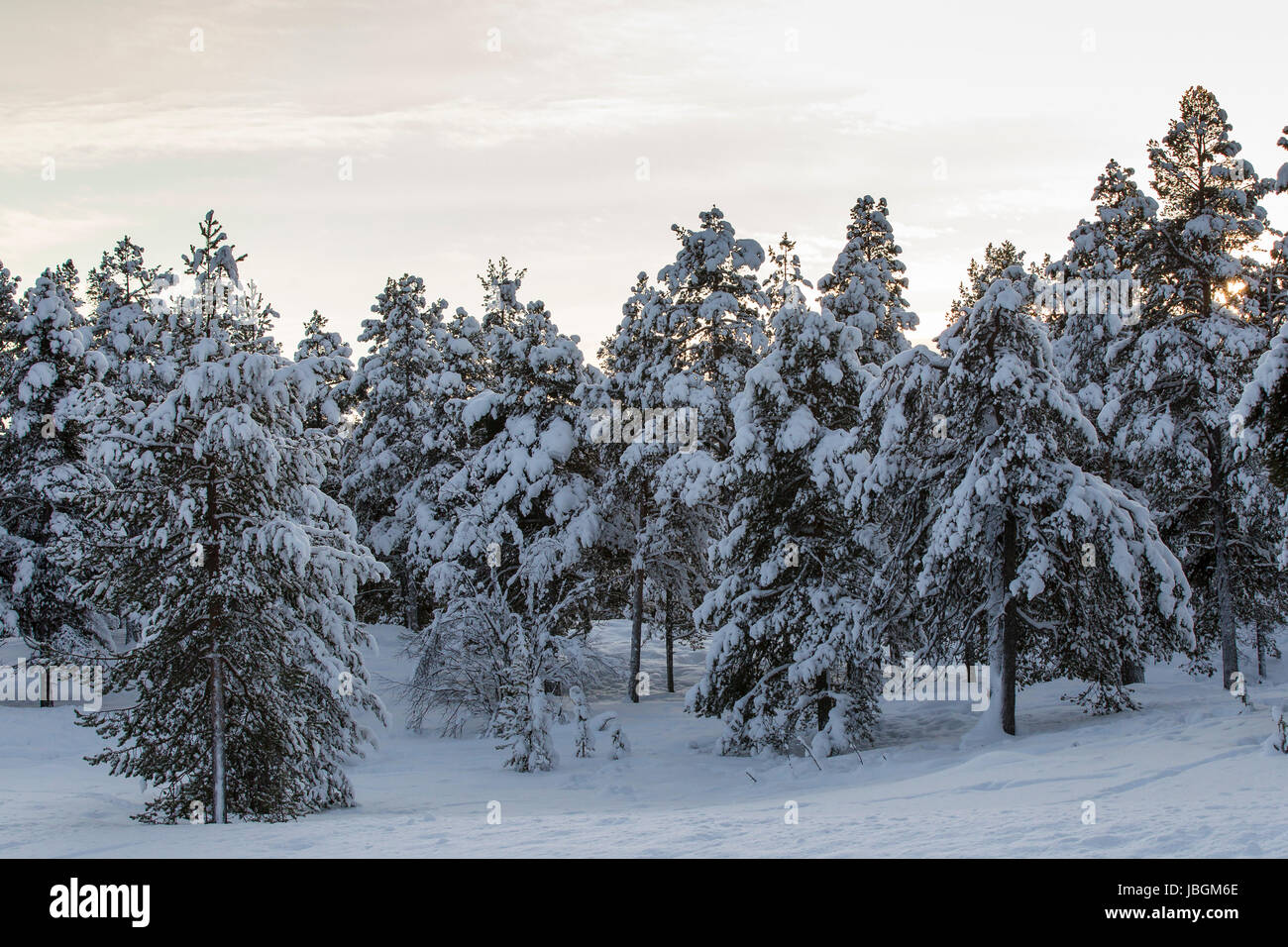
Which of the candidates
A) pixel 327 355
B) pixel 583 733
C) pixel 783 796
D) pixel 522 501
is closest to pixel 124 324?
pixel 327 355

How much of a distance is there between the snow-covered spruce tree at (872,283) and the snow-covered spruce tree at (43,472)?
21.8 metres

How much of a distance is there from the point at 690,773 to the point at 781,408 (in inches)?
309

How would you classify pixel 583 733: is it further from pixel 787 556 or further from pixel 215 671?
pixel 215 671

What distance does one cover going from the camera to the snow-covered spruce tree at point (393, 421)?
126ft

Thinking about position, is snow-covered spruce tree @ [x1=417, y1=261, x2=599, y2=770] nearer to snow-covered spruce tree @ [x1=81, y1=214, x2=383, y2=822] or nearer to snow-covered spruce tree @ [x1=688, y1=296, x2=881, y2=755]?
snow-covered spruce tree @ [x1=688, y1=296, x2=881, y2=755]

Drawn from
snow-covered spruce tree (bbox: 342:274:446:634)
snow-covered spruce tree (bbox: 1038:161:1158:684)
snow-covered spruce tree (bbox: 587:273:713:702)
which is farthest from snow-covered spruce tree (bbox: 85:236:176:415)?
snow-covered spruce tree (bbox: 1038:161:1158:684)

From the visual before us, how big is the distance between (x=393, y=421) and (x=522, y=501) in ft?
39.0

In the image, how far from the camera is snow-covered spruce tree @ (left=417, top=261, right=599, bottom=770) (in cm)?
2605

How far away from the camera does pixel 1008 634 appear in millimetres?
18594

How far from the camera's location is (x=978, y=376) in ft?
60.6

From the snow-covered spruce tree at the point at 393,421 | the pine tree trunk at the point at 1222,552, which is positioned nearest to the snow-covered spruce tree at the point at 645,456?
the snow-covered spruce tree at the point at 393,421

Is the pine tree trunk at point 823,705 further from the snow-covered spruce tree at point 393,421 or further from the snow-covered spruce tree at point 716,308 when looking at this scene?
the snow-covered spruce tree at point 393,421
